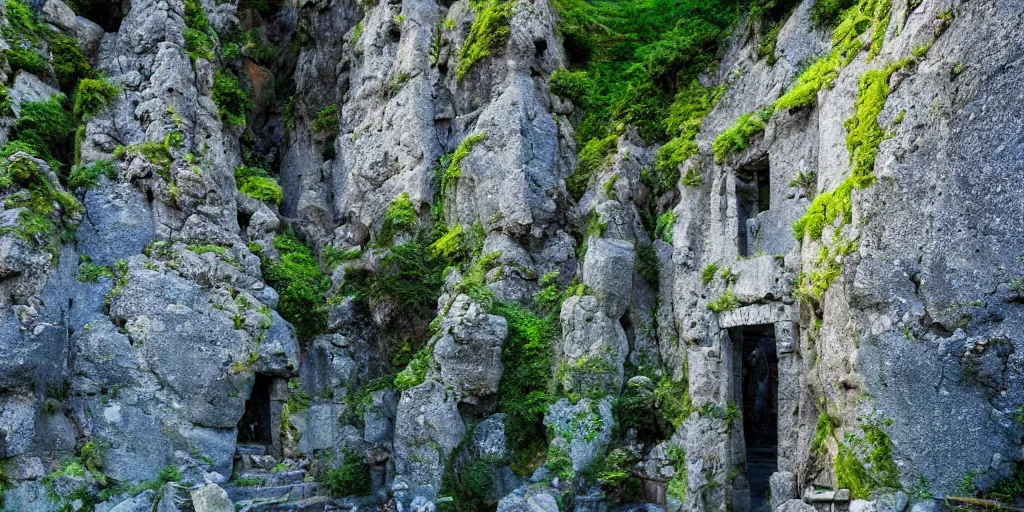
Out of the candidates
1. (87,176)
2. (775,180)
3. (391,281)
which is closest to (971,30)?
(775,180)

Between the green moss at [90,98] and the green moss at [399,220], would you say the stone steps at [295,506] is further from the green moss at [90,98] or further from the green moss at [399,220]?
the green moss at [90,98]

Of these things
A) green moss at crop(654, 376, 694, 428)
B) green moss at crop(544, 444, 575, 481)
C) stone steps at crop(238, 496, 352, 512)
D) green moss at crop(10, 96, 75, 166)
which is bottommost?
stone steps at crop(238, 496, 352, 512)

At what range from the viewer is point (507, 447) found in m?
15.6

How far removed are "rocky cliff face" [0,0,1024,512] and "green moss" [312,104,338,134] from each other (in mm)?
168

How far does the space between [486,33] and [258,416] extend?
12.1 meters

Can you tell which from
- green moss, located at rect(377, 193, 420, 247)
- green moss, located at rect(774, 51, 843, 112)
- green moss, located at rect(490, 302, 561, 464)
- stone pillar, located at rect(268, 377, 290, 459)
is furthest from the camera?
green moss, located at rect(377, 193, 420, 247)

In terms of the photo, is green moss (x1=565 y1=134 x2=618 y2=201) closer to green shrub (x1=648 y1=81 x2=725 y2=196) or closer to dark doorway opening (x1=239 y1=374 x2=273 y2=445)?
green shrub (x1=648 y1=81 x2=725 y2=196)

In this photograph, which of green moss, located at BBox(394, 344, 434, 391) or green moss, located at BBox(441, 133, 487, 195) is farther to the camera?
green moss, located at BBox(441, 133, 487, 195)

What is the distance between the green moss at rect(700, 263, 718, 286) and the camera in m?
14.6

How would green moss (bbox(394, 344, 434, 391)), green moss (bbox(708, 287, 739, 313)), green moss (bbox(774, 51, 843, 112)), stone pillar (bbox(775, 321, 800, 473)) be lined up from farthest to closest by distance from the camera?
green moss (bbox(394, 344, 434, 391))
green moss (bbox(708, 287, 739, 313))
green moss (bbox(774, 51, 843, 112))
stone pillar (bbox(775, 321, 800, 473))

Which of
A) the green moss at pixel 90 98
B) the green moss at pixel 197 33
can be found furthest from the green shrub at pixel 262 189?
the green moss at pixel 90 98

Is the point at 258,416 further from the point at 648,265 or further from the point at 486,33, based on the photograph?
the point at 486,33

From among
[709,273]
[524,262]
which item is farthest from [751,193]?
[524,262]

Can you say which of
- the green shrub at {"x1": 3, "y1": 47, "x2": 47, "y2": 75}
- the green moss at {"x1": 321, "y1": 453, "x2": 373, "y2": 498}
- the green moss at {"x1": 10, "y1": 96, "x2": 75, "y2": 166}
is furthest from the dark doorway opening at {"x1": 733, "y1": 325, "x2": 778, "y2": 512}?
the green shrub at {"x1": 3, "y1": 47, "x2": 47, "y2": 75}
